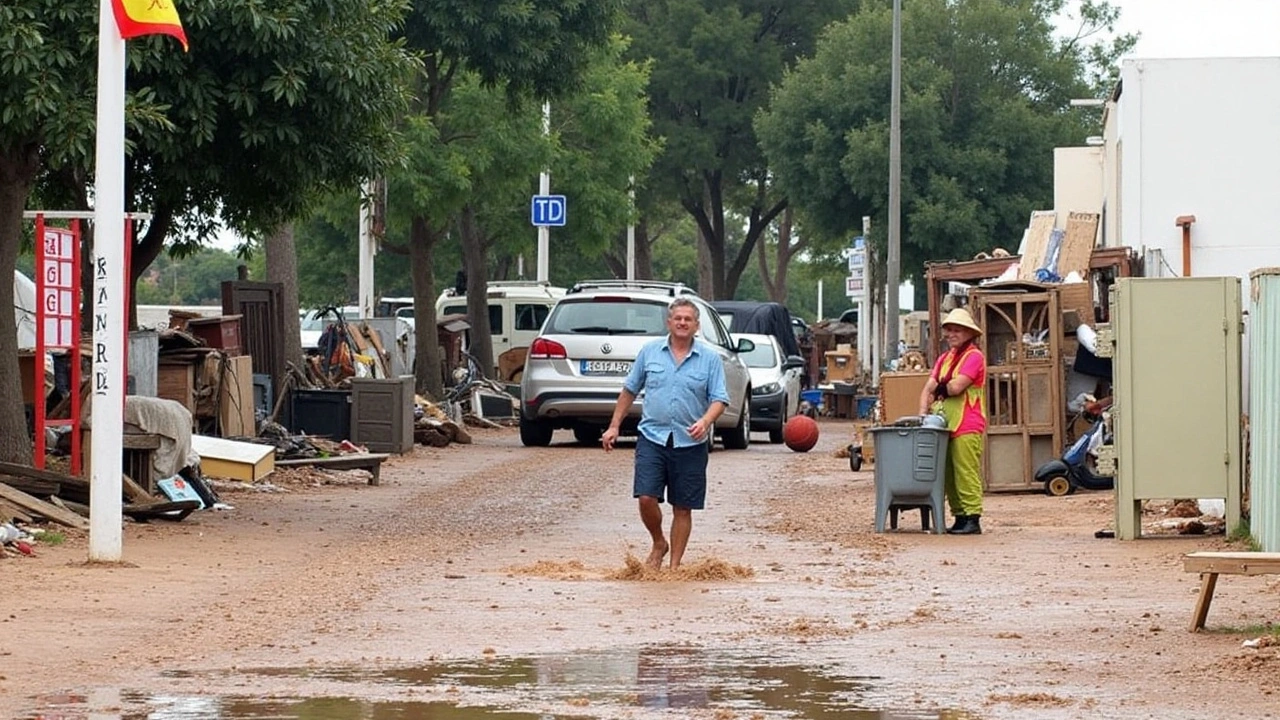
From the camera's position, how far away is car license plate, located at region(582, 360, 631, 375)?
2647 centimetres

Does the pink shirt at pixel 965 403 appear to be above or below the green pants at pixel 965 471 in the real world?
above

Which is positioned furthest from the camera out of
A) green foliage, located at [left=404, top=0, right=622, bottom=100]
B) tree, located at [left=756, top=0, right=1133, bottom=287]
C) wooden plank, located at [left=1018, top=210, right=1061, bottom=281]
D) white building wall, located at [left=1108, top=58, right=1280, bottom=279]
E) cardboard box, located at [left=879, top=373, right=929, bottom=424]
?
tree, located at [left=756, top=0, right=1133, bottom=287]

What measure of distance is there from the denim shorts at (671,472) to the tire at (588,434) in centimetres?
1460

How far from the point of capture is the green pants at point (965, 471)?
16.5 metres

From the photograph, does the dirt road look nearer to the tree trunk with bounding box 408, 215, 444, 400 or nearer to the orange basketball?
the orange basketball

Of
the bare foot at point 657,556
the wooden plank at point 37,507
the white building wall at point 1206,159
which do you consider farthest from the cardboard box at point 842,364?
the bare foot at point 657,556

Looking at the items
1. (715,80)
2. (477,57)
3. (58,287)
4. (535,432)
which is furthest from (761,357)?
(715,80)

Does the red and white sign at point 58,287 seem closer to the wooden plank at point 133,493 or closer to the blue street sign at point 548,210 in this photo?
the wooden plank at point 133,493

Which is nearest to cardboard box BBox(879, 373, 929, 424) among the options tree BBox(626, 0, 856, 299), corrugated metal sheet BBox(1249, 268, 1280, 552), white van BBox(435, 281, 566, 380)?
corrugated metal sheet BBox(1249, 268, 1280, 552)

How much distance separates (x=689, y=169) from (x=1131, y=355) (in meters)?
47.0

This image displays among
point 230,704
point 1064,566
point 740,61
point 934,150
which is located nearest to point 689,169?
point 740,61

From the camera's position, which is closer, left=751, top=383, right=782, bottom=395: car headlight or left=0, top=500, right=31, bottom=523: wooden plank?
left=0, top=500, right=31, bottom=523: wooden plank

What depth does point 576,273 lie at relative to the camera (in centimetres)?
7444

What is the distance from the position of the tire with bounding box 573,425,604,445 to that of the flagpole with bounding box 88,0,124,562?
14.8 metres
